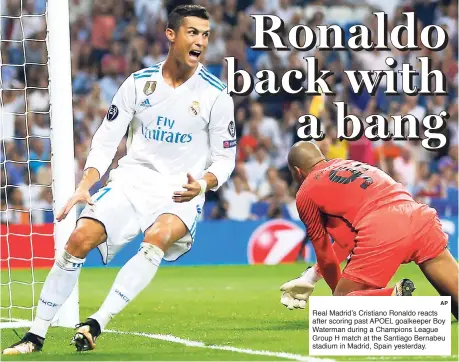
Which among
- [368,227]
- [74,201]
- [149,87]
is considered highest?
[149,87]

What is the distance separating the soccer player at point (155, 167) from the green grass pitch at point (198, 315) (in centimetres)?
52

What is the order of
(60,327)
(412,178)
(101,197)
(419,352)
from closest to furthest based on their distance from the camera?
1. (419,352)
2. (101,197)
3. (60,327)
4. (412,178)

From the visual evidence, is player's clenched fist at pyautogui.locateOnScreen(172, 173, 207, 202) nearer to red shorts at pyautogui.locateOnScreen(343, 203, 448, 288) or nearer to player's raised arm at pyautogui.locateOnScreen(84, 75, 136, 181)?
player's raised arm at pyautogui.locateOnScreen(84, 75, 136, 181)

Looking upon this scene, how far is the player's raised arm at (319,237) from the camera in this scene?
7.72 metres

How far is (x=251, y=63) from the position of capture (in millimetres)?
20047

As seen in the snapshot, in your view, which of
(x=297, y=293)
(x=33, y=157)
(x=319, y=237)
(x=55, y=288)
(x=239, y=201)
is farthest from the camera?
(x=239, y=201)

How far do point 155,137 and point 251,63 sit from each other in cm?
1260

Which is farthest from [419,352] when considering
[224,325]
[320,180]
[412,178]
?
[412,178]

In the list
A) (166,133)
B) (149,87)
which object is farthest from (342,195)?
(149,87)

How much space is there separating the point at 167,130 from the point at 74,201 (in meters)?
0.89

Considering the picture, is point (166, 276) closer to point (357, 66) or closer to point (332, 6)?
point (357, 66)

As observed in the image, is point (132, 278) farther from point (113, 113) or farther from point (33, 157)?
point (33, 157)

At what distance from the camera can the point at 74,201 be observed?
7.12 m

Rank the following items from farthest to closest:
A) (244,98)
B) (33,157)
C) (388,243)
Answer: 1. (244,98)
2. (33,157)
3. (388,243)
